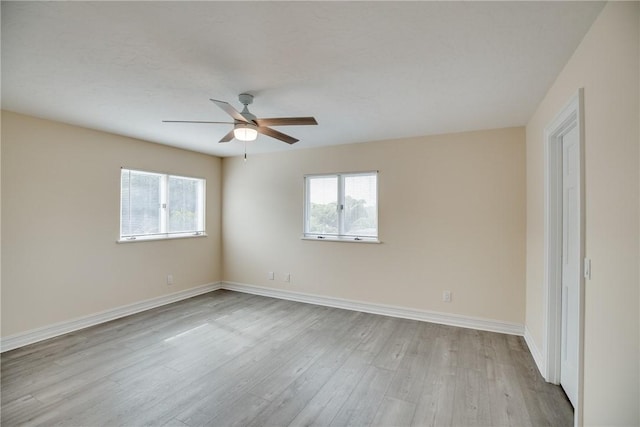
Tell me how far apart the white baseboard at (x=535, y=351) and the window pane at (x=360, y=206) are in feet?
6.60

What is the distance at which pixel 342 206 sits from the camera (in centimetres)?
444

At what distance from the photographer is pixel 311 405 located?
7.00 ft

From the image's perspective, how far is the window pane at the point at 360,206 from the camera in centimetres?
422

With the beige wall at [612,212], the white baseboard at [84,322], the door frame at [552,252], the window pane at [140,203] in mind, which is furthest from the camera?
the window pane at [140,203]

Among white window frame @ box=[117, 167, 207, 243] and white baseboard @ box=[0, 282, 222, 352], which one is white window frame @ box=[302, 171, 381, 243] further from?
white baseboard @ box=[0, 282, 222, 352]

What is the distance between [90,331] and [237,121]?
3012 millimetres

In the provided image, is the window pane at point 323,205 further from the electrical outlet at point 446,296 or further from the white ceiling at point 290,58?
the electrical outlet at point 446,296

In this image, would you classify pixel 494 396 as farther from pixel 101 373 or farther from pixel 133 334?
pixel 133 334

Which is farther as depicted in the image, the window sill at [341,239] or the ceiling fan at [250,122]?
the window sill at [341,239]

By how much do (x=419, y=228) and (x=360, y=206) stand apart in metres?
0.89

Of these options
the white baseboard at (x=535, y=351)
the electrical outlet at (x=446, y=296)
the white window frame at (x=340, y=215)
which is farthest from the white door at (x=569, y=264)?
the white window frame at (x=340, y=215)

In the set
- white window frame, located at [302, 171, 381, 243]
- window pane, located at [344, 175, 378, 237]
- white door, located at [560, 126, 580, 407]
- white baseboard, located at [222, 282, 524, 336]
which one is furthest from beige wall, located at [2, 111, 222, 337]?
white door, located at [560, 126, 580, 407]

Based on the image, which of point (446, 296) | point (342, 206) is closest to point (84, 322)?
point (342, 206)

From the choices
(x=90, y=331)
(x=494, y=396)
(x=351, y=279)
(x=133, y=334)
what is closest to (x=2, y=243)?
(x=90, y=331)
